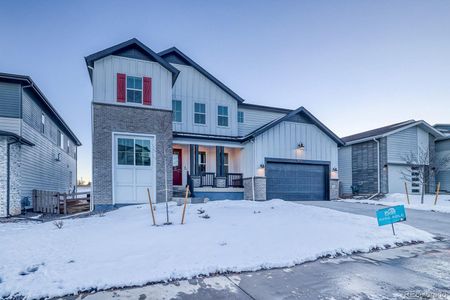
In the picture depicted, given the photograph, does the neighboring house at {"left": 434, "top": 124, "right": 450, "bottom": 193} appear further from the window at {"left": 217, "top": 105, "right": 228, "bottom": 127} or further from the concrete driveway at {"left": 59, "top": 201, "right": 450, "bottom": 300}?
the concrete driveway at {"left": 59, "top": 201, "right": 450, "bottom": 300}

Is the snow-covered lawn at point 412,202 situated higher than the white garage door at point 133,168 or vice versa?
the white garage door at point 133,168

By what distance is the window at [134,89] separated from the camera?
12759 mm

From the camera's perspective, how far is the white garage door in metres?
12.2

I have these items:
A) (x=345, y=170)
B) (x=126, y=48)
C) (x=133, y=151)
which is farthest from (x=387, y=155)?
(x=126, y=48)

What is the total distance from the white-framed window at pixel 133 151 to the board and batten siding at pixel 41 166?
218 inches

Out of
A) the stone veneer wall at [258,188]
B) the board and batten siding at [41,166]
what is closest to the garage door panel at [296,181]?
the stone veneer wall at [258,188]

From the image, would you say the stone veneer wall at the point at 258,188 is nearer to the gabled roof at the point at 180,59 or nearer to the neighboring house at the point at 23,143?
the gabled roof at the point at 180,59

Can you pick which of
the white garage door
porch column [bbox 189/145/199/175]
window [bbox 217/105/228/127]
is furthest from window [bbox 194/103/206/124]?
the white garage door

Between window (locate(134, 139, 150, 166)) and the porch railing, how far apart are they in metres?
5.45

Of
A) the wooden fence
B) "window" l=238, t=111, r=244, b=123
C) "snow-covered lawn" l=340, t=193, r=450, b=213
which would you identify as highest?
"window" l=238, t=111, r=244, b=123

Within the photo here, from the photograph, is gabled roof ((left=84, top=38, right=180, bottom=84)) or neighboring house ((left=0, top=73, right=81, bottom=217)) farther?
gabled roof ((left=84, top=38, right=180, bottom=84))

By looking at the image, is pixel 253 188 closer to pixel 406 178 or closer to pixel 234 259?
pixel 234 259

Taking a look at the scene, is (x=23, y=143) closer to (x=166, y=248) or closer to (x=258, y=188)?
(x=166, y=248)

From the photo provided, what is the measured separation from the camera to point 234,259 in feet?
15.6
